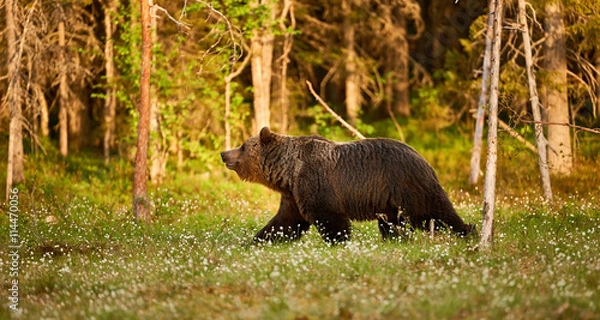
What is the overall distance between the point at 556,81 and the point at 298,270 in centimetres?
1130

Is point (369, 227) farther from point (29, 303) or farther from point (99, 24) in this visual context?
point (99, 24)

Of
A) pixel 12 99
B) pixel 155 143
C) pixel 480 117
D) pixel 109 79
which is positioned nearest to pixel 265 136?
pixel 480 117

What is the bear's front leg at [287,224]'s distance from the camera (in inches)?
441

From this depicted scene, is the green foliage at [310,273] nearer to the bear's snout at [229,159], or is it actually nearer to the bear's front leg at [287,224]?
the bear's front leg at [287,224]

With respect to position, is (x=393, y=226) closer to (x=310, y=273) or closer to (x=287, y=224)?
(x=287, y=224)

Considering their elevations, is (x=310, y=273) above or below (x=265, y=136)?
below

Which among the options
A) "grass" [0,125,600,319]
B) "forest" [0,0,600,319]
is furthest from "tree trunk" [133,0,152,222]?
"grass" [0,125,600,319]

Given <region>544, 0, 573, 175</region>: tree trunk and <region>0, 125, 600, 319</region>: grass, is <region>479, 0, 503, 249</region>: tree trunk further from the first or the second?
<region>544, 0, 573, 175</region>: tree trunk

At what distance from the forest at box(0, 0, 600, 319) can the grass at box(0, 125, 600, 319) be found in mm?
38

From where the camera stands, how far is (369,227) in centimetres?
1319

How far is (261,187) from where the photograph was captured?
1864 centimetres

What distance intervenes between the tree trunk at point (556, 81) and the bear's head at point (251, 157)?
8.40 m

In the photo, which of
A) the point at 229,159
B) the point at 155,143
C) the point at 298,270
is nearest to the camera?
the point at 298,270

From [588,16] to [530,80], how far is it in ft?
10.8
